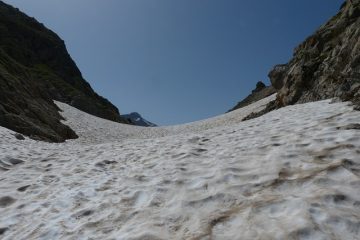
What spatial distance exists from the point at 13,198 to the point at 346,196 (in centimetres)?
680

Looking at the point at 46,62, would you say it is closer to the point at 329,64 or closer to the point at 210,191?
the point at 329,64

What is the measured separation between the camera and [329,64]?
19844 millimetres

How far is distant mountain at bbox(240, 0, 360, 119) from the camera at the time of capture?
15.4m

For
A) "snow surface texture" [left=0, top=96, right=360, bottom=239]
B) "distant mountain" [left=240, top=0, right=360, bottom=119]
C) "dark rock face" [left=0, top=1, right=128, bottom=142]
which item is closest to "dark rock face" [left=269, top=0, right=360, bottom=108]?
"distant mountain" [left=240, top=0, right=360, bottom=119]

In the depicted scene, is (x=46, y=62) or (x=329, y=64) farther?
(x=46, y=62)

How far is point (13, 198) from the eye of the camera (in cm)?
782

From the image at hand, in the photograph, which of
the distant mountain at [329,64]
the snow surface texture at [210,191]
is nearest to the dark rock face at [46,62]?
the distant mountain at [329,64]

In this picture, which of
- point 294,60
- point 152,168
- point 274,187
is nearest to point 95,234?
point 274,187

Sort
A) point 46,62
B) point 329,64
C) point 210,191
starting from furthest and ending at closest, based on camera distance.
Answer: point 46,62, point 329,64, point 210,191

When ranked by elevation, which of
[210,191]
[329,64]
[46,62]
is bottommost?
[210,191]

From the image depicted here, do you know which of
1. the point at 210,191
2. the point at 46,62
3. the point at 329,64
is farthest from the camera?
the point at 46,62

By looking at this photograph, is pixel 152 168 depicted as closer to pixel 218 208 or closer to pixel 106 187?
pixel 106 187

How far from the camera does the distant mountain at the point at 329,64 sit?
50.5 ft

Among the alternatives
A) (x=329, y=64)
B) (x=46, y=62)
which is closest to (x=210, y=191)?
(x=329, y=64)
